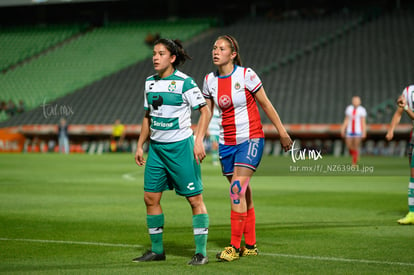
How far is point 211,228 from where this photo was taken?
31.4ft

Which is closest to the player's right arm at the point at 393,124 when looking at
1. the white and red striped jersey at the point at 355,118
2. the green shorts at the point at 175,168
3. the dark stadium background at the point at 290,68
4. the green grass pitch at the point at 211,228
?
the green grass pitch at the point at 211,228

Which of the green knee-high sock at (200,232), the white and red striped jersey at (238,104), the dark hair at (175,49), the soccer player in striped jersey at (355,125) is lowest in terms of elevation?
the green knee-high sock at (200,232)

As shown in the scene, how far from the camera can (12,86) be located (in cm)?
4241

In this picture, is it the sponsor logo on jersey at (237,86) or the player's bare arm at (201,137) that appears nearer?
the player's bare arm at (201,137)

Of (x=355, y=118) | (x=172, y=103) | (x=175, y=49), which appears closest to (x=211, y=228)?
(x=172, y=103)

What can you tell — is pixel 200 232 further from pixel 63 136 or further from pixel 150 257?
pixel 63 136

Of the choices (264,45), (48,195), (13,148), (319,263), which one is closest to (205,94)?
(319,263)

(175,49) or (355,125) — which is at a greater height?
(175,49)

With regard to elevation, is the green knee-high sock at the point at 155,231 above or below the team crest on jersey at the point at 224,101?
below

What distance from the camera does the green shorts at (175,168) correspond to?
6.96 metres

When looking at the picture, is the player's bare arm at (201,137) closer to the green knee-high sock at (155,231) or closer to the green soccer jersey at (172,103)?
the green soccer jersey at (172,103)

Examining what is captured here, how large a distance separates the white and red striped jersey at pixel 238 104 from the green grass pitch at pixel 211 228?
1277mm

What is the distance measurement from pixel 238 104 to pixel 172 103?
738 mm

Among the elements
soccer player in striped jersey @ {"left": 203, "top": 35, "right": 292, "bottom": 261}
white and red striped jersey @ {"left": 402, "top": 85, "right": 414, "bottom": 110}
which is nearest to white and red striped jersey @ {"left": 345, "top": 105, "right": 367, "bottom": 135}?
white and red striped jersey @ {"left": 402, "top": 85, "right": 414, "bottom": 110}
